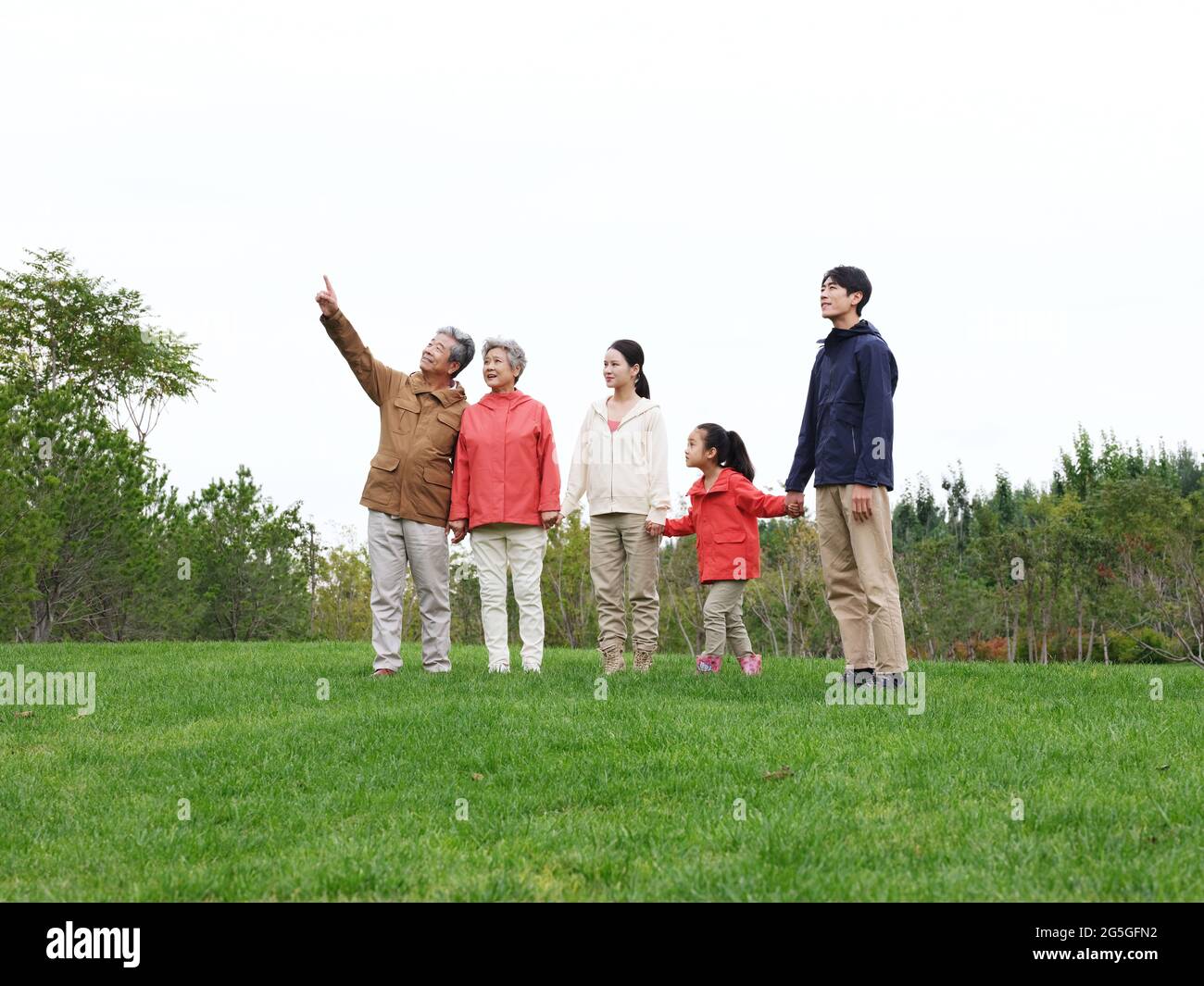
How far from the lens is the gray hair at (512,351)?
8016 millimetres

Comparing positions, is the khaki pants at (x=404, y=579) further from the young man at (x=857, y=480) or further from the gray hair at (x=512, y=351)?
the young man at (x=857, y=480)

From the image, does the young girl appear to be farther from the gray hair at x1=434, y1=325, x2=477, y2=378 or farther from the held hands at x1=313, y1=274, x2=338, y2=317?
the held hands at x1=313, y1=274, x2=338, y2=317

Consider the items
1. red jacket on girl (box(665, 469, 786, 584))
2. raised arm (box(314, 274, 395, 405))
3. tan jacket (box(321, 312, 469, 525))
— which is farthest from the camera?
red jacket on girl (box(665, 469, 786, 584))

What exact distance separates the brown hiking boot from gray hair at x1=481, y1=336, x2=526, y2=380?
2.15m

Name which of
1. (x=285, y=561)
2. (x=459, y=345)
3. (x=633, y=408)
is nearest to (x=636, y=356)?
(x=633, y=408)

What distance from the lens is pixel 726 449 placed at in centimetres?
862

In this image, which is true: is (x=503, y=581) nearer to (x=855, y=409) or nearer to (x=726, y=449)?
(x=726, y=449)

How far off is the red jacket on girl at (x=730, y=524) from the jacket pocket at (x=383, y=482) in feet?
6.73

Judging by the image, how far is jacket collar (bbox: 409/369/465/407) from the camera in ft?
27.0

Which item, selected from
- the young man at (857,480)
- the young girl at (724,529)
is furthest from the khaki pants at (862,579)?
the young girl at (724,529)

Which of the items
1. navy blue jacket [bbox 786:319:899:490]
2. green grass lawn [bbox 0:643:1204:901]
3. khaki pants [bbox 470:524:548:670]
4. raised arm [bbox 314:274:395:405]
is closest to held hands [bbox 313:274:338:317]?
raised arm [bbox 314:274:395:405]

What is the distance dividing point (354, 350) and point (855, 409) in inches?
146

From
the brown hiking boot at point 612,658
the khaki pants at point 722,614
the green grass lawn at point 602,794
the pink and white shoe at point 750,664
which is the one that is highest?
the khaki pants at point 722,614
